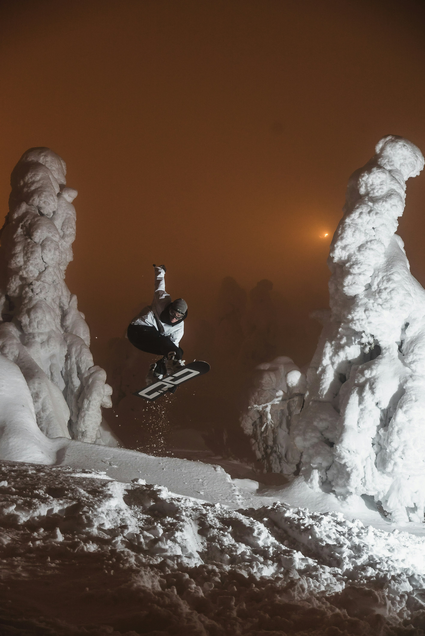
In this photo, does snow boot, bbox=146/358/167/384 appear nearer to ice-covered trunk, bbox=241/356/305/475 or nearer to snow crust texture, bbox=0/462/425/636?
snow crust texture, bbox=0/462/425/636

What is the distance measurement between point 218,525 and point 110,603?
2.19m

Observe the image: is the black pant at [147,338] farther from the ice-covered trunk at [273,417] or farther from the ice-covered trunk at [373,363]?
the ice-covered trunk at [273,417]

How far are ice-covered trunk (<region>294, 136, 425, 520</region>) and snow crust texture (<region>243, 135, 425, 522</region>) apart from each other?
0.02 meters

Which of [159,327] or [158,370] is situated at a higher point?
[159,327]

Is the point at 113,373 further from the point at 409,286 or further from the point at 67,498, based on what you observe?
the point at 67,498

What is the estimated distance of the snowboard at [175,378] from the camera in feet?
23.2

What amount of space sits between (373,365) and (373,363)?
84 millimetres

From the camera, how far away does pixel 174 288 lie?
41.2m

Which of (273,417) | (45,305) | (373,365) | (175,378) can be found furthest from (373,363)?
(45,305)

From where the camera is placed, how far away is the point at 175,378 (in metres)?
7.36

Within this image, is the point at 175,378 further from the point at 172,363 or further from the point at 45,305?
the point at 45,305

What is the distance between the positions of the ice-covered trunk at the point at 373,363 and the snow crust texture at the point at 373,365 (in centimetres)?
2

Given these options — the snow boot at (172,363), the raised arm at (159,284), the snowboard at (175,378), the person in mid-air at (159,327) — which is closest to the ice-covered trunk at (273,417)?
the snowboard at (175,378)

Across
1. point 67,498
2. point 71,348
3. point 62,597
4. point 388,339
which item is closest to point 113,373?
point 71,348
